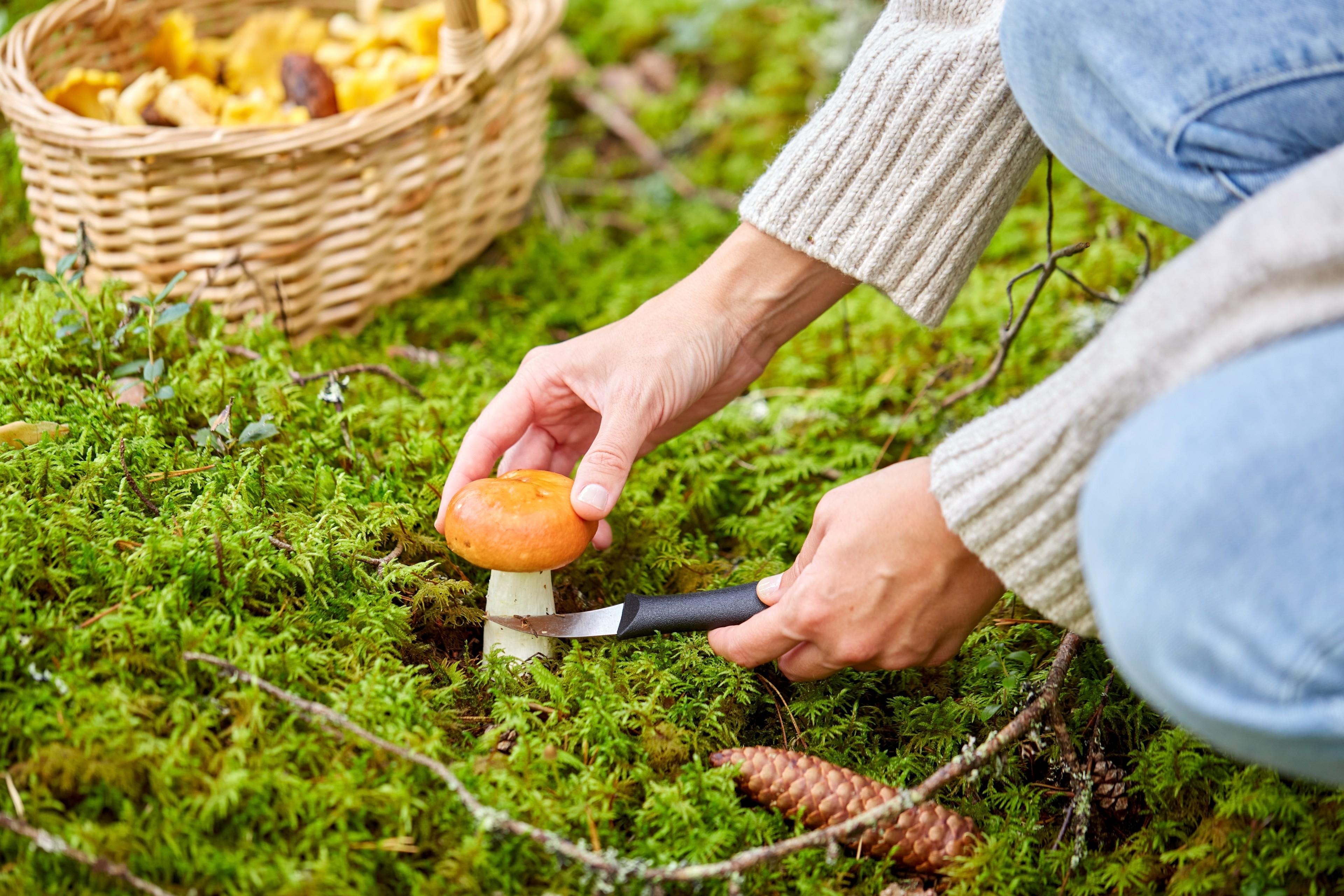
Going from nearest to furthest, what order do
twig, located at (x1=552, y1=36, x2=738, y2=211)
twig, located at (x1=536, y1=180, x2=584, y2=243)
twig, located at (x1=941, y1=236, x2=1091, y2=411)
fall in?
twig, located at (x1=941, y1=236, x2=1091, y2=411), twig, located at (x1=536, y1=180, x2=584, y2=243), twig, located at (x1=552, y1=36, x2=738, y2=211)

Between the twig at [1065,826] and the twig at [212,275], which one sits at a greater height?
the twig at [212,275]

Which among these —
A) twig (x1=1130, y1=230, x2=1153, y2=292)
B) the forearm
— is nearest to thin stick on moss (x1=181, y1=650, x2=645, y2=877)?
the forearm

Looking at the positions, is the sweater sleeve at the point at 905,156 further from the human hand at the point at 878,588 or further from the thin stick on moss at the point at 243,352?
the thin stick on moss at the point at 243,352

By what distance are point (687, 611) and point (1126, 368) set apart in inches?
36.7

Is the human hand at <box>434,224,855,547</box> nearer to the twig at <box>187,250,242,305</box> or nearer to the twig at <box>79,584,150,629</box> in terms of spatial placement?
the twig at <box>79,584,150,629</box>

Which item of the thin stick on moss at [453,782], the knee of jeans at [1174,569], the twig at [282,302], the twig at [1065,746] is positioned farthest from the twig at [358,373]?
the knee of jeans at [1174,569]

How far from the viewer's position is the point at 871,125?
2.00 m

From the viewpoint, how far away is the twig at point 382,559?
1.90m

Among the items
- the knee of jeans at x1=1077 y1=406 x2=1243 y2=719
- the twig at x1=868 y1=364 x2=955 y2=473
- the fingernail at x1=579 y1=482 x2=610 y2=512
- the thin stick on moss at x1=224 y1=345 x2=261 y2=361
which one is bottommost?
the twig at x1=868 y1=364 x2=955 y2=473

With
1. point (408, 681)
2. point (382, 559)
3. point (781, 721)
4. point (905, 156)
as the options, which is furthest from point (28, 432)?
point (905, 156)

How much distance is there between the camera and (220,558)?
170cm

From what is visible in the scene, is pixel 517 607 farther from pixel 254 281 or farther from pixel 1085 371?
pixel 254 281

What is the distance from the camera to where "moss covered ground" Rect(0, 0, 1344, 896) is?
144 cm


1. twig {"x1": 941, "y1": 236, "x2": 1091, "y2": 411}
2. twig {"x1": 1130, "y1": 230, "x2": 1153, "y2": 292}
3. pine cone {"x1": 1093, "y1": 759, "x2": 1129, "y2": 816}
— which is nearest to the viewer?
pine cone {"x1": 1093, "y1": 759, "x2": 1129, "y2": 816}
